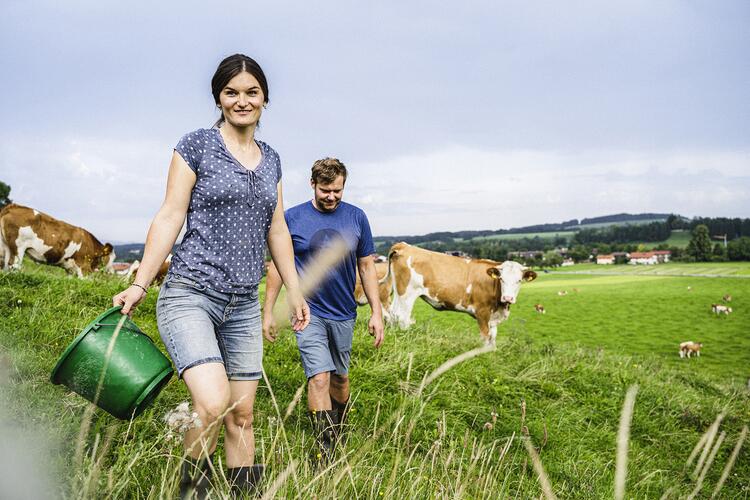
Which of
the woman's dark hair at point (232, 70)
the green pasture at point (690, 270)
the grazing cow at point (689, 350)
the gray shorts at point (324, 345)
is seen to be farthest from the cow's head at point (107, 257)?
the green pasture at point (690, 270)

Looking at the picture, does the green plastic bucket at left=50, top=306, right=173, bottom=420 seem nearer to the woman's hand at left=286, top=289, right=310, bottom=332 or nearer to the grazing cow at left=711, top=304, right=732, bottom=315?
the woman's hand at left=286, top=289, right=310, bottom=332

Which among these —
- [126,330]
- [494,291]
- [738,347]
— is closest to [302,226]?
[126,330]

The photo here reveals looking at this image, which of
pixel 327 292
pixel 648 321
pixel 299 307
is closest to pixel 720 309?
pixel 648 321

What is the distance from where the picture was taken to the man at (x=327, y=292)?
335 cm

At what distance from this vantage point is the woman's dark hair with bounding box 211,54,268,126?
7.65 feet

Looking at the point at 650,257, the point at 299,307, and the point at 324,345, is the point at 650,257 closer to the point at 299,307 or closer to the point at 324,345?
the point at 324,345

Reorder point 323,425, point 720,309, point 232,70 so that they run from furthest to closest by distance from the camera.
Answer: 1. point 720,309
2. point 323,425
3. point 232,70

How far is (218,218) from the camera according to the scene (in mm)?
2211

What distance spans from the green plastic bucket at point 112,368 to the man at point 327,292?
54.8 inches

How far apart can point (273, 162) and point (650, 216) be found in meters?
208

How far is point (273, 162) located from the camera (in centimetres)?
249

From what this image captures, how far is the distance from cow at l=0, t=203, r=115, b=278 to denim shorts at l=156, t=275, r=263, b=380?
9121mm

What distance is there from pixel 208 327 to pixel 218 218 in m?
0.45

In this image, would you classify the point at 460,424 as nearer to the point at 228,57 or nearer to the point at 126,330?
the point at 126,330
